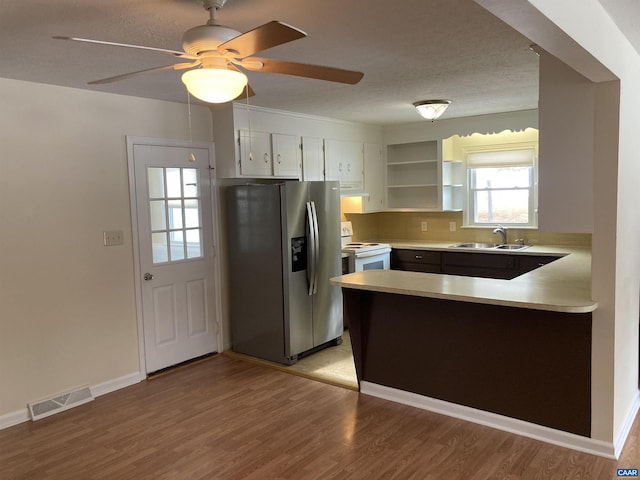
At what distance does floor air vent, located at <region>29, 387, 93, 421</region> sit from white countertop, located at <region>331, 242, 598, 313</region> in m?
2.07

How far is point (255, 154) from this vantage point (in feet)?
14.4

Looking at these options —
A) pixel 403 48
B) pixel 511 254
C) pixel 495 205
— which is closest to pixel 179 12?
pixel 403 48

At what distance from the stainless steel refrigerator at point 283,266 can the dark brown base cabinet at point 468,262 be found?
3.82 feet

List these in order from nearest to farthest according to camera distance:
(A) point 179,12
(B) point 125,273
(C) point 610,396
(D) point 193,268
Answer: (A) point 179,12 → (C) point 610,396 → (B) point 125,273 → (D) point 193,268

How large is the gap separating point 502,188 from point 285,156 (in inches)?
100

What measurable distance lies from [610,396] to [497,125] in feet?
10.5

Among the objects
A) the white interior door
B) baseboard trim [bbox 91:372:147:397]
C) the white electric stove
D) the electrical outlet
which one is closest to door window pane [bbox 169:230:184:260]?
the white interior door

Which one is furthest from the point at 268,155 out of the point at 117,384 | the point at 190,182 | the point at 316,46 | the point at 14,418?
the point at 14,418

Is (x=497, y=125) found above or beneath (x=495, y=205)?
above

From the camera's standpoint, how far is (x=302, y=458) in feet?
9.11

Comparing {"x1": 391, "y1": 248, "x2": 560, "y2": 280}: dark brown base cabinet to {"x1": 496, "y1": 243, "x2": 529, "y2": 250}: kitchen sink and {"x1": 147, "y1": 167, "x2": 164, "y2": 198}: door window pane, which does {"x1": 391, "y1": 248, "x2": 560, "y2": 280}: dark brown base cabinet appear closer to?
{"x1": 496, "y1": 243, "x2": 529, "y2": 250}: kitchen sink

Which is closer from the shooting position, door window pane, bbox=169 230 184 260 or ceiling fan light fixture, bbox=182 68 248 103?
ceiling fan light fixture, bbox=182 68 248 103

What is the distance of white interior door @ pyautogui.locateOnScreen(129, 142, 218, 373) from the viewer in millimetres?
4074

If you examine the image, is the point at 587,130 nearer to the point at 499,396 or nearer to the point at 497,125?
the point at 499,396
